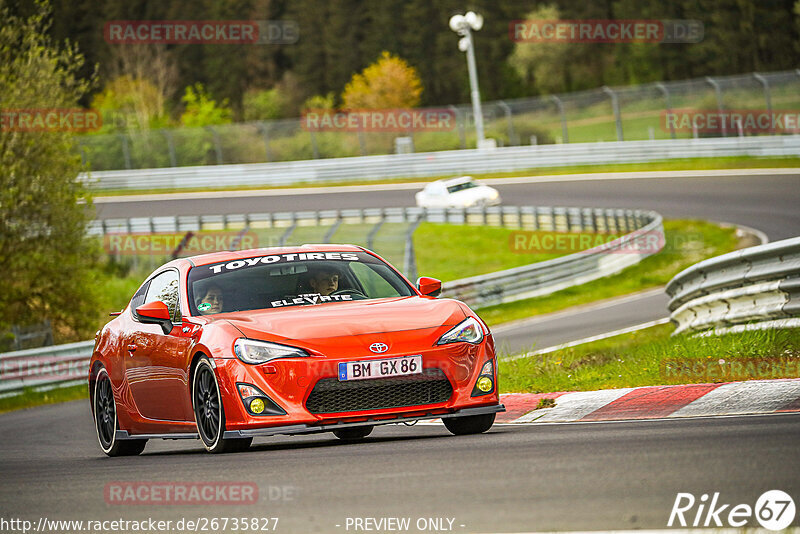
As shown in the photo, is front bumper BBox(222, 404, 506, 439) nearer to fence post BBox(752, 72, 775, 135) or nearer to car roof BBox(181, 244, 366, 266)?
car roof BBox(181, 244, 366, 266)

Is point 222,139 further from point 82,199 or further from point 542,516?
point 542,516

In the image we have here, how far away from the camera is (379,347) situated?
7781 millimetres

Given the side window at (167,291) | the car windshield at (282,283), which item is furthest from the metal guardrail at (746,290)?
the side window at (167,291)

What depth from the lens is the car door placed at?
8.57 m

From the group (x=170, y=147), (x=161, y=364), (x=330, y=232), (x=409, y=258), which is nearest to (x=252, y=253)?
(x=161, y=364)

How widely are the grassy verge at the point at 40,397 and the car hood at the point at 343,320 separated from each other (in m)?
12.6

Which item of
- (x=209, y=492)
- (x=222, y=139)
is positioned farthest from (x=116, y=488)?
(x=222, y=139)

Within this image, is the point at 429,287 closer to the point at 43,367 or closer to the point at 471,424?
the point at 471,424

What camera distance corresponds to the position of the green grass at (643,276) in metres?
27.1

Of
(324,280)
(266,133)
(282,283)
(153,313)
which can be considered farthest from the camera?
(266,133)

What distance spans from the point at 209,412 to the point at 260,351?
64 cm

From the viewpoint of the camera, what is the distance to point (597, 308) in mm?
25031

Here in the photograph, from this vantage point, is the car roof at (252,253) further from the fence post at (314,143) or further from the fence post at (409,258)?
the fence post at (314,143)

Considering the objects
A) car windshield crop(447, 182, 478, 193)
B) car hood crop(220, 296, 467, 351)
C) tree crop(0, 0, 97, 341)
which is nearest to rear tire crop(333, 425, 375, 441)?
car hood crop(220, 296, 467, 351)
